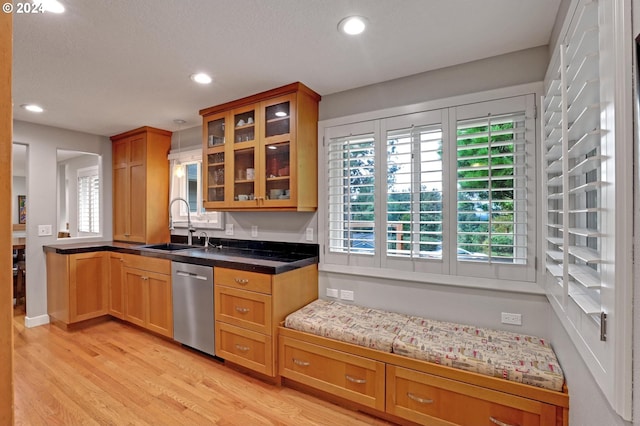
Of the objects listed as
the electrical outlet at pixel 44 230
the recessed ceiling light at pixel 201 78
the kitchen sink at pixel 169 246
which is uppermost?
the recessed ceiling light at pixel 201 78

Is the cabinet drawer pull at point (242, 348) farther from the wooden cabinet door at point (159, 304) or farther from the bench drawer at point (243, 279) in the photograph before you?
the wooden cabinet door at point (159, 304)

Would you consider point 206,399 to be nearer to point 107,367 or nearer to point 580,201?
point 107,367

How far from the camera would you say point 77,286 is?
11.4 feet

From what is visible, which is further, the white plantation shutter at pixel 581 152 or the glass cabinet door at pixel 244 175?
the glass cabinet door at pixel 244 175

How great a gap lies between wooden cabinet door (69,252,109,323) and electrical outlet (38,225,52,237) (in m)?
0.63

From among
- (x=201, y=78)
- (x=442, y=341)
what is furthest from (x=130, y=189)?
(x=442, y=341)

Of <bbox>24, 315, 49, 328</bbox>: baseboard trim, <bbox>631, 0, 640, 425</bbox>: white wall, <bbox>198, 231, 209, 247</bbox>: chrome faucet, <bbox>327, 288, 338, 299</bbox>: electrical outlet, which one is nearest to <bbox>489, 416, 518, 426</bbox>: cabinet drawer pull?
<bbox>631, 0, 640, 425</bbox>: white wall

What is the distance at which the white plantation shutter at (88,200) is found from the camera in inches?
204

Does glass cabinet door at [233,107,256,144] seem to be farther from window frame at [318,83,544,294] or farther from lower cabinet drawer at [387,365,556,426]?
lower cabinet drawer at [387,365,556,426]

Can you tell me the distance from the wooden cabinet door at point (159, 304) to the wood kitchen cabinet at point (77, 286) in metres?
0.94

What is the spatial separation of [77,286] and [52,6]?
9.97 feet

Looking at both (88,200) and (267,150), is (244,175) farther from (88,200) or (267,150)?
(88,200)

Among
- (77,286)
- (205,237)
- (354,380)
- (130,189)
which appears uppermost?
(130,189)

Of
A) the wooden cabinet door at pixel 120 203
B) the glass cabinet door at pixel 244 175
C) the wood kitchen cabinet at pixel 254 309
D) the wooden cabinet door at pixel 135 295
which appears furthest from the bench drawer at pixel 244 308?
the wooden cabinet door at pixel 120 203
